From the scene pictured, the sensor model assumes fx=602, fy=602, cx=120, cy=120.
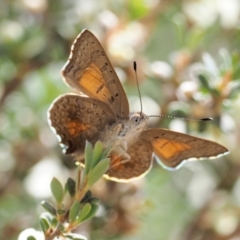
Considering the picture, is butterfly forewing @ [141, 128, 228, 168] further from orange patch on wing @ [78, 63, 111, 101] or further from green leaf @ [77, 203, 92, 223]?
green leaf @ [77, 203, 92, 223]

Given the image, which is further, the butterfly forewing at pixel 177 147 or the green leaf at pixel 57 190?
the butterfly forewing at pixel 177 147

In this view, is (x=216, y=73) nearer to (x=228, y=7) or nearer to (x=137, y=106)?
(x=137, y=106)

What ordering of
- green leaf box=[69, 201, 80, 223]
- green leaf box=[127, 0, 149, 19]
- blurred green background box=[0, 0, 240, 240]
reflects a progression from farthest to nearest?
green leaf box=[127, 0, 149, 19] < blurred green background box=[0, 0, 240, 240] < green leaf box=[69, 201, 80, 223]

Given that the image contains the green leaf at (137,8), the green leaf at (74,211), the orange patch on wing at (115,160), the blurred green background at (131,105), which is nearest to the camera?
the green leaf at (74,211)

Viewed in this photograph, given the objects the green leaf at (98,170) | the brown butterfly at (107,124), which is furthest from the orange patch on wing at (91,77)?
the green leaf at (98,170)

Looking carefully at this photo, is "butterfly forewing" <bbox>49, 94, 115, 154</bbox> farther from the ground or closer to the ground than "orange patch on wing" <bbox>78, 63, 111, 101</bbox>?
closer to the ground

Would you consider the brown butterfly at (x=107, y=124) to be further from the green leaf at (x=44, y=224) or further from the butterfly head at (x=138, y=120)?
the green leaf at (x=44, y=224)

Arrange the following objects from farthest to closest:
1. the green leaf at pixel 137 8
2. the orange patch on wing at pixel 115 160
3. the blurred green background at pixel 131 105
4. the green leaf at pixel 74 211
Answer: the green leaf at pixel 137 8 < the blurred green background at pixel 131 105 < the orange patch on wing at pixel 115 160 < the green leaf at pixel 74 211

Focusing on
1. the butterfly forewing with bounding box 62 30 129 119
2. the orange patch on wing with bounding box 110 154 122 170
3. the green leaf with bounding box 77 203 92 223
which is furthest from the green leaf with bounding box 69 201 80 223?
the butterfly forewing with bounding box 62 30 129 119

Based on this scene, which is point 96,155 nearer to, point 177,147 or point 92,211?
point 92,211

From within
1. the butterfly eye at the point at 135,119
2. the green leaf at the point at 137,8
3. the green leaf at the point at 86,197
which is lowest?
the green leaf at the point at 86,197
